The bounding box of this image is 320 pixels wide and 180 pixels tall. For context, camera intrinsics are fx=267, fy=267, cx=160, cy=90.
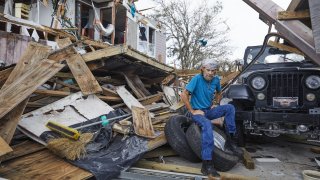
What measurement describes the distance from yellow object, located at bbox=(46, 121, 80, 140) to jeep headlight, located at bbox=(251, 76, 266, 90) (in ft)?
10.5

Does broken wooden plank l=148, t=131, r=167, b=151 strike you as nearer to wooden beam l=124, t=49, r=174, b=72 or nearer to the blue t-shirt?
the blue t-shirt

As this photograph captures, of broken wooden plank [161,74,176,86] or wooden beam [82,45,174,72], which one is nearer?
wooden beam [82,45,174,72]

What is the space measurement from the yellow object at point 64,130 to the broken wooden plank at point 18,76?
1.72ft

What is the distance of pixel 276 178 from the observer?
12.1 feet

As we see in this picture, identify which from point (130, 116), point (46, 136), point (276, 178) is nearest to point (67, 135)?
point (46, 136)

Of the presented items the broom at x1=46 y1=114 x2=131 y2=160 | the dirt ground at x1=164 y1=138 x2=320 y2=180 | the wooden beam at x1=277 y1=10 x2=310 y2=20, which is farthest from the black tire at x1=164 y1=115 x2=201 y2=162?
the wooden beam at x1=277 y1=10 x2=310 y2=20

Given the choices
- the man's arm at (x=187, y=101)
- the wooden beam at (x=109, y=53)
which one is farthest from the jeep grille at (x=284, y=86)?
the wooden beam at (x=109, y=53)

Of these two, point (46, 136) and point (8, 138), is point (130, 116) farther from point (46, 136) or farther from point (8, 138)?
point (8, 138)

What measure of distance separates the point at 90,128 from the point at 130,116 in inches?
36.2

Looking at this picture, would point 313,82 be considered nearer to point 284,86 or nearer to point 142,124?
point 284,86

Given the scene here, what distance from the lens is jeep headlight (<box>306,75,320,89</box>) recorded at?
450 centimetres

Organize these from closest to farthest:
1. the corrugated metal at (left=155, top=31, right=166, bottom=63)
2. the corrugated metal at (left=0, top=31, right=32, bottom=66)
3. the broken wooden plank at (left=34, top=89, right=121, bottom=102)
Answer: the broken wooden plank at (left=34, top=89, right=121, bottom=102)
the corrugated metal at (left=0, top=31, right=32, bottom=66)
the corrugated metal at (left=155, top=31, right=166, bottom=63)

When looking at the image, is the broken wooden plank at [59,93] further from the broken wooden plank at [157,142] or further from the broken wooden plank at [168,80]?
the broken wooden plank at [168,80]

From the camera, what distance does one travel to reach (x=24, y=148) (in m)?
3.94
